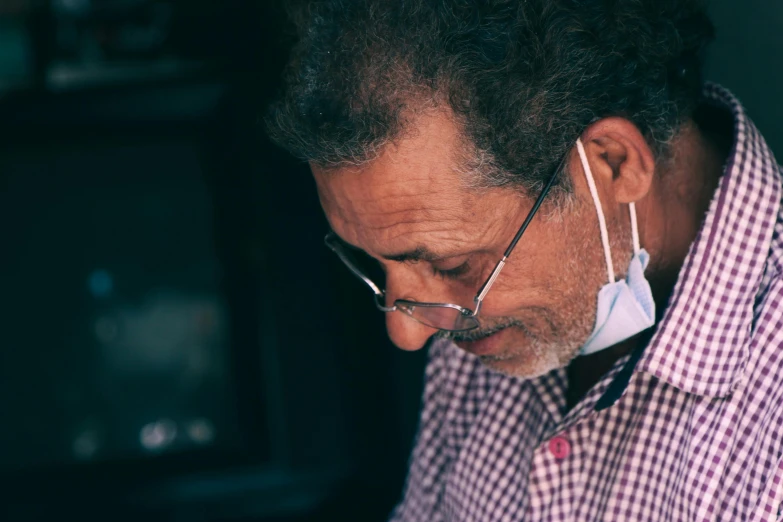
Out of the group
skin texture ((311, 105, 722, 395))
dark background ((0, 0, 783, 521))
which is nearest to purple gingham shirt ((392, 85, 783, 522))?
skin texture ((311, 105, 722, 395))

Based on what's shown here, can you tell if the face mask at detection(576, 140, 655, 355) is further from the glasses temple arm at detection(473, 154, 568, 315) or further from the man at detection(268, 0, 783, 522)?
the glasses temple arm at detection(473, 154, 568, 315)

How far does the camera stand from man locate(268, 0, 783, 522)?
1304 millimetres

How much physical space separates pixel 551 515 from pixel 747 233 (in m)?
0.57

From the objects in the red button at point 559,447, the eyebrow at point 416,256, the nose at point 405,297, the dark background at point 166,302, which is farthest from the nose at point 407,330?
the dark background at point 166,302

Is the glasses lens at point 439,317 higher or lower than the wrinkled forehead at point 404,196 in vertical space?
lower

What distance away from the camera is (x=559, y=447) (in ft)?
5.08

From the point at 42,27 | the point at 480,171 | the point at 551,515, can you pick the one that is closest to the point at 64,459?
the point at 42,27

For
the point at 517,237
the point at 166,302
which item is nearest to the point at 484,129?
the point at 517,237

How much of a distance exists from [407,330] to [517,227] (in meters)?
0.26

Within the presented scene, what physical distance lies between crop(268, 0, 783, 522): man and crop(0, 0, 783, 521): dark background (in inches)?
30.5

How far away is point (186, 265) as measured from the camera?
2.31m

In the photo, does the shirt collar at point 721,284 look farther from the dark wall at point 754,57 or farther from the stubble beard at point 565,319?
the dark wall at point 754,57

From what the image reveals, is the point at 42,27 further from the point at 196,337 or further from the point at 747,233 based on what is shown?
the point at 747,233

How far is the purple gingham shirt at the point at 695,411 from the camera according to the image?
1307 mm
